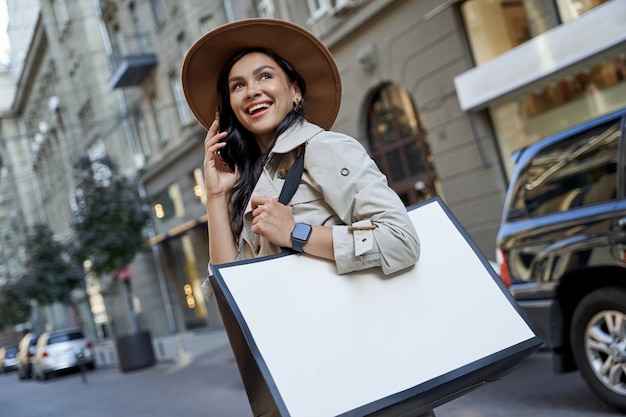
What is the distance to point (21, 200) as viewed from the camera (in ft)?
168

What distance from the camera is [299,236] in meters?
1.65

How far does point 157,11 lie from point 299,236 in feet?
81.0

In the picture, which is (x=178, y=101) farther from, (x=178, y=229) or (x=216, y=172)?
(x=216, y=172)

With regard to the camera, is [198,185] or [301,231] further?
[198,185]

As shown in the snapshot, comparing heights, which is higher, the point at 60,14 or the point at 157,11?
the point at 60,14

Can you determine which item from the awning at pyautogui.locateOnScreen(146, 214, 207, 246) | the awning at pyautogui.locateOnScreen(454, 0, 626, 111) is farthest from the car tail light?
the awning at pyautogui.locateOnScreen(146, 214, 207, 246)

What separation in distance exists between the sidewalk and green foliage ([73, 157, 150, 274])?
299 centimetres

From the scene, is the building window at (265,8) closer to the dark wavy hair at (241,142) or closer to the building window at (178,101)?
the building window at (178,101)

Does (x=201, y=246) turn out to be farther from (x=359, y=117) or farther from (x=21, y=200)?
(x=21, y=200)

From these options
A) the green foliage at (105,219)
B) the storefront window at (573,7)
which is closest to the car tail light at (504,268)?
the storefront window at (573,7)

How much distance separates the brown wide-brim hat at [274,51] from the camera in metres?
2.03

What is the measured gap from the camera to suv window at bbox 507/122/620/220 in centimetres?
488

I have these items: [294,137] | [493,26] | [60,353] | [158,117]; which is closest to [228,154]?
[294,137]

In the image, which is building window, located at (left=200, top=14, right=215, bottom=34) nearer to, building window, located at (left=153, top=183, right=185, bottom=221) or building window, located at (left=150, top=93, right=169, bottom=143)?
building window, located at (left=150, top=93, right=169, bottom=143)
